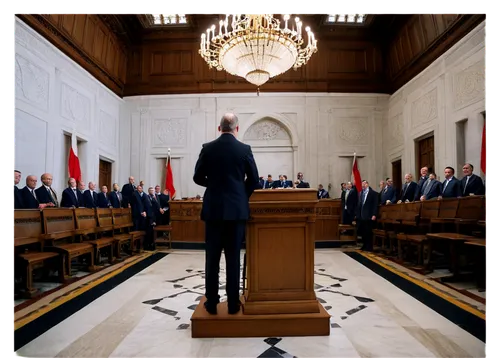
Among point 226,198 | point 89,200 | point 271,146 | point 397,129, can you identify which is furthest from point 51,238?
point 397,129

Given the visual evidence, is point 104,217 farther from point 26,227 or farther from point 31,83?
point 31,83

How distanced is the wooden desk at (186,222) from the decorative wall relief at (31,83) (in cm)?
383

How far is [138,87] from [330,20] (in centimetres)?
738

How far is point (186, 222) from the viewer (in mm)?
8695

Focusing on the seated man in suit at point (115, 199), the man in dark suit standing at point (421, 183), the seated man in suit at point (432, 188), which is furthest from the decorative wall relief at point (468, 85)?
the seated man in suit at point (115, 199)

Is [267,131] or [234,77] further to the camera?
[267,131]

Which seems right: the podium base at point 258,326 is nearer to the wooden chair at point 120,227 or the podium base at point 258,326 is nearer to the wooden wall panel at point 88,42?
the wooden chair at point 120,227

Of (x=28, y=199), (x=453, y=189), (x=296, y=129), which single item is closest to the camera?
(x=28, y=199)

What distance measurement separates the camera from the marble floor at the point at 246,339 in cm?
231

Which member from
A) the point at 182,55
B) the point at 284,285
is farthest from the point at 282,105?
the point at 284,285

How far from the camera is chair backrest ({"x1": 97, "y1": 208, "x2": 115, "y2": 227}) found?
21.0 ft

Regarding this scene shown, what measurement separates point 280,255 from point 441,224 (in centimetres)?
434

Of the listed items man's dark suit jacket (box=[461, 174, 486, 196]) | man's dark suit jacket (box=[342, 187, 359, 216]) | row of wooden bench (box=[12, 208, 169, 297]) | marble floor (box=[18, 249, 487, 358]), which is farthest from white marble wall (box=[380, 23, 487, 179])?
row of wooden bench (box=[12, 208, 169, 297])

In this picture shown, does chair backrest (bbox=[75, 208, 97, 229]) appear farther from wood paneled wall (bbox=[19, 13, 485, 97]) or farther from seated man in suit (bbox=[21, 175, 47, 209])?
wood paneled wall (bbox=[19, 13, 485, 97])
